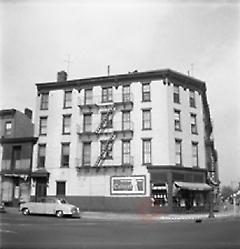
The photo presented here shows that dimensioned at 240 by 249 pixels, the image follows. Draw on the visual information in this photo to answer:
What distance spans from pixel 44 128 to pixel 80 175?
22.2 feet

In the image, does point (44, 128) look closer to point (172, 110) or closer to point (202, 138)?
point (172, 110)

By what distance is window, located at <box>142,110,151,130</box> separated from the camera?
3547cm

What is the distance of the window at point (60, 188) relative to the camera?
1453 inches

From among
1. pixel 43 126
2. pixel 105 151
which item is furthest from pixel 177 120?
pixel 43 126

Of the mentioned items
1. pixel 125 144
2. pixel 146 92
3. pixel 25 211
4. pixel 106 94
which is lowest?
pixel 25 211

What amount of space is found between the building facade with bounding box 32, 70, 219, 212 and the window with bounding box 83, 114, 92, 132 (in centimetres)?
11

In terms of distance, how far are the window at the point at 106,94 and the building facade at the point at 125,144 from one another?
110 mm

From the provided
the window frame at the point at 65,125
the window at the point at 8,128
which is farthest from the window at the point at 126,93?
the window at the point at 8,128

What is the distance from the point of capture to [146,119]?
117 feet

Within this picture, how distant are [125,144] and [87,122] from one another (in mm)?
4931

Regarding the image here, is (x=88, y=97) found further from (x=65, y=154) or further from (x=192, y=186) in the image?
(x=192, y=186)

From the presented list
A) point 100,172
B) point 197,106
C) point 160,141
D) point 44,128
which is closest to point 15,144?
point 44,128

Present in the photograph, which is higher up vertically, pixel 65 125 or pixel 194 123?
pixel 194 123

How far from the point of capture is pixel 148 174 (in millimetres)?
34219
